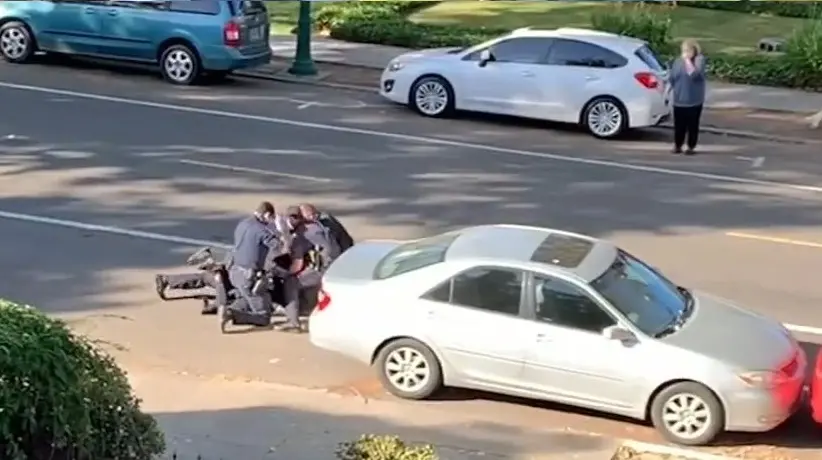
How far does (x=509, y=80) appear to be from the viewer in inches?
849

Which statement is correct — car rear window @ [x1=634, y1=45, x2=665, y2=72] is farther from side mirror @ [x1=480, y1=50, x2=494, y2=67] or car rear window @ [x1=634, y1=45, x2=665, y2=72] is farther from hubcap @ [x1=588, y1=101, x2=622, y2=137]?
side mirror @ [x1=480, y1=50, x2=494, y2=67]

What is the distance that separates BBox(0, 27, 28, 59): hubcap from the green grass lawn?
9.35m

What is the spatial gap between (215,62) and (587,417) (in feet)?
42.6

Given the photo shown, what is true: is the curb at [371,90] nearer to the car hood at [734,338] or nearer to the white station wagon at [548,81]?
the white station wagon at [548,81]

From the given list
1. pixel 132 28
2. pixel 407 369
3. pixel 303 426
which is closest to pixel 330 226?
pixel 407 369

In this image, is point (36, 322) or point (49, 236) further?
point (49, 236)

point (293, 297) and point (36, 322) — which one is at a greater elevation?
point (36, 322)

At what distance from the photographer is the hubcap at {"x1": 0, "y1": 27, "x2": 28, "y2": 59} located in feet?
77.6

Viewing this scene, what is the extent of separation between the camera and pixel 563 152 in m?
20.2

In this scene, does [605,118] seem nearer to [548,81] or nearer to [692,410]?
[548,81]

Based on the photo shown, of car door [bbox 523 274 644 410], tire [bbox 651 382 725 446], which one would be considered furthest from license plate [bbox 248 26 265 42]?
tire [bbox 651 382 725 446]

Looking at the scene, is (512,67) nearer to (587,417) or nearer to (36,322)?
(587,417)

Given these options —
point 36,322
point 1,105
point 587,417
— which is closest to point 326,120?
point 1,105

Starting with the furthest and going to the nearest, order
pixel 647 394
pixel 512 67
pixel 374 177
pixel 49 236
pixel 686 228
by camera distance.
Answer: pixel 512 67 → pixel 374 177 → pixel 686 228 → pixel 49 236 → pixel 647 394
